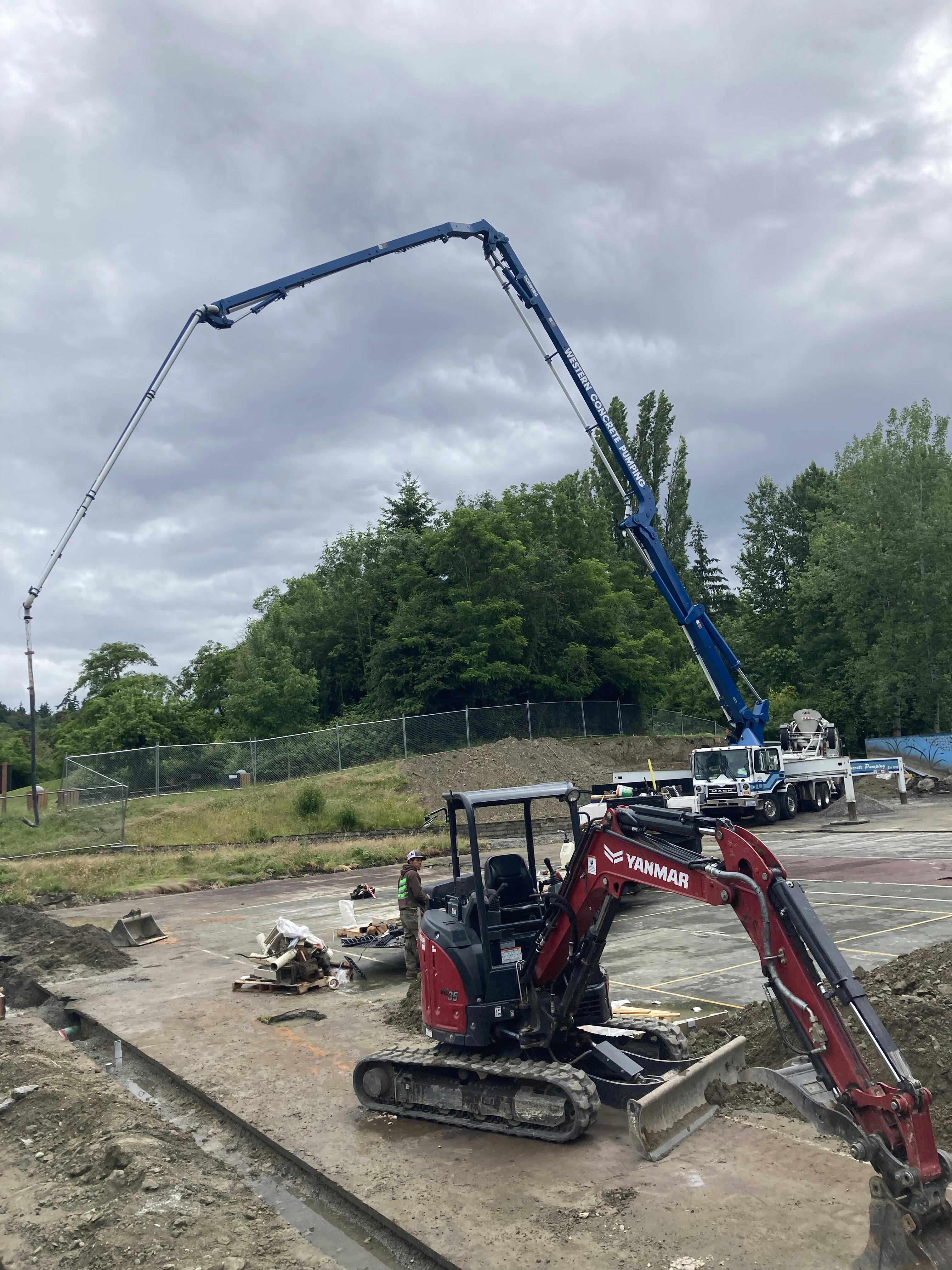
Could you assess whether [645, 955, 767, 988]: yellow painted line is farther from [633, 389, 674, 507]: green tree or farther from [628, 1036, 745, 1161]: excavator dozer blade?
[633, 389, 674, 507]: green tree

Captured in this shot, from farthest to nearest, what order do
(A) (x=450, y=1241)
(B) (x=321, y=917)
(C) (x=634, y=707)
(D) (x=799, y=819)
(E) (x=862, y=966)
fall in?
(C) (x=634, y=707)
(D) (x=799, y=819)
(B) (x=321, y=917)
(E) (x=862, y=966)
(A) (x=450, y=1241)

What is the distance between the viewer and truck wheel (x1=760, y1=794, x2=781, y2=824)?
107 ft

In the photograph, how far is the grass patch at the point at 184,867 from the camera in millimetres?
24984

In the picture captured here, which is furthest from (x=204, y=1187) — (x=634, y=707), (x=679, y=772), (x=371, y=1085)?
(x=634, y=707)

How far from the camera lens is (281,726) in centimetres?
4791

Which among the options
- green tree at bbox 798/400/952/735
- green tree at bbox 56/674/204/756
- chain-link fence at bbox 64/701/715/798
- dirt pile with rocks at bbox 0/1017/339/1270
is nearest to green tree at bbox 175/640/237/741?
green tree at bbox 56/674/204/756

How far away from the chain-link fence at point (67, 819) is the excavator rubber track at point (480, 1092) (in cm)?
2402

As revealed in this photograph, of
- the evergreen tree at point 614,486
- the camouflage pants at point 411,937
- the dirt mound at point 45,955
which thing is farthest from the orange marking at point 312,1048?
the evergreen tree at point 614,486

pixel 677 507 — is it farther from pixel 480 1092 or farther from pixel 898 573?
pixel 480 1092

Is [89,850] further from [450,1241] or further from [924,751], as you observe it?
[924,751]

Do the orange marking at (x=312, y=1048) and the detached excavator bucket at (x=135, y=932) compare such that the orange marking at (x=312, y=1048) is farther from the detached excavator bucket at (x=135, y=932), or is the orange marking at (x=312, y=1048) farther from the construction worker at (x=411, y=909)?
the detached excavator bucket at (x=135, y=932)

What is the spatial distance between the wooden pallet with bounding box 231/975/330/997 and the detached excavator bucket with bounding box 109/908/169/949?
184 inches

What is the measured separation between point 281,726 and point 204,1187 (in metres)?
41.9

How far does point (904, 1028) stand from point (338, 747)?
33747 millimetres
